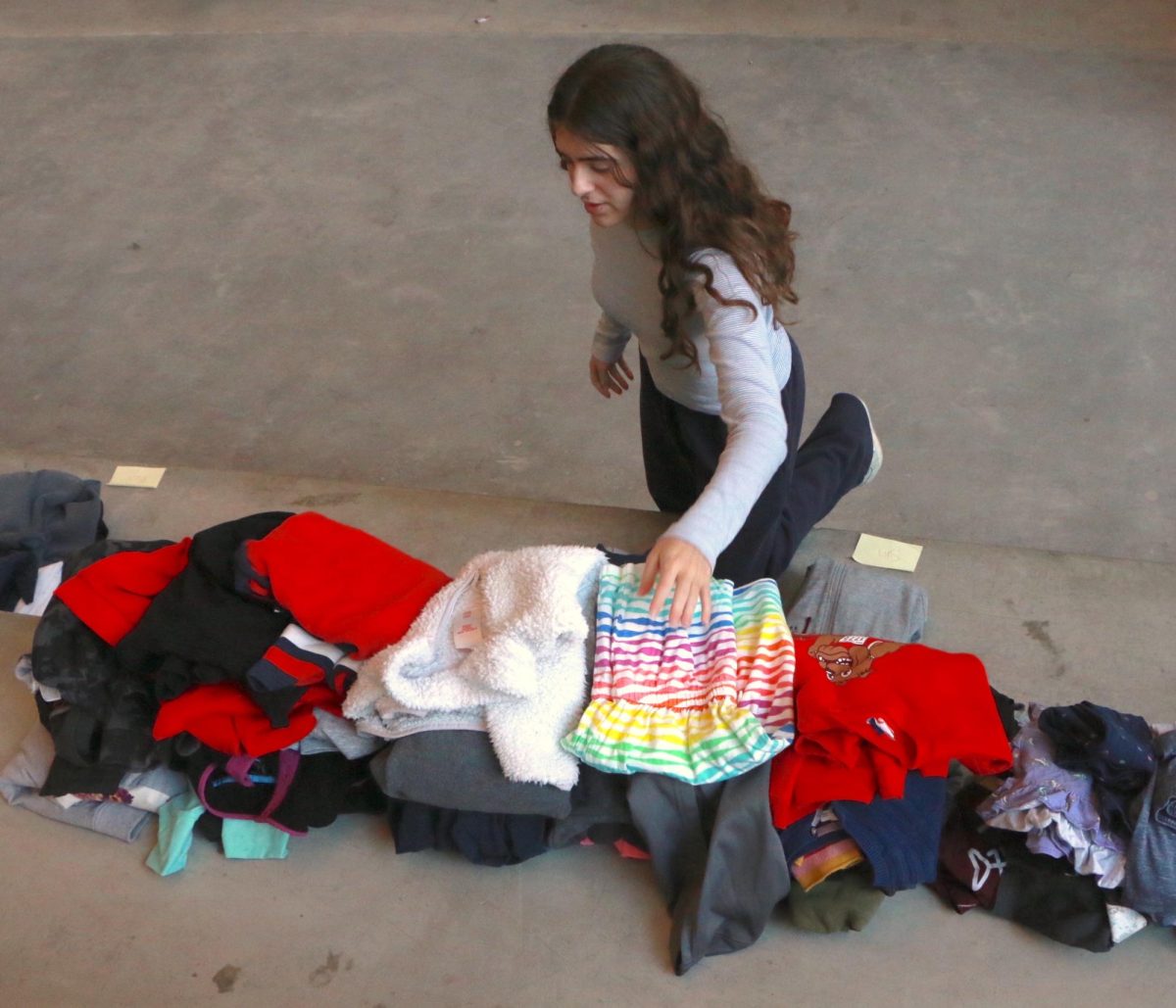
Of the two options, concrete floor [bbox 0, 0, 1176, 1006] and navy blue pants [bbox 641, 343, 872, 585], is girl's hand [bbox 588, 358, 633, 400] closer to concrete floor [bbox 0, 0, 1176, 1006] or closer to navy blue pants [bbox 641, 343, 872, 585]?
navy blue pants [bbox 641, 343, 872, 585]

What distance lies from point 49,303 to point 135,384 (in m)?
0.63

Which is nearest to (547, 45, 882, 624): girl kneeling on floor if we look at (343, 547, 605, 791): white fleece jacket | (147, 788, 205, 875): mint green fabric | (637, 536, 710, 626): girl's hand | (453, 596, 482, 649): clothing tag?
(637, 536, 710, 626): girl's hand

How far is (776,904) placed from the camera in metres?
1.58

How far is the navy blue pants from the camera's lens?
78.0 inches

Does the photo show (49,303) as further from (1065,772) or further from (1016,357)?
(1065,772)

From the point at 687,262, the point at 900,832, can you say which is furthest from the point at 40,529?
the point at 900,832

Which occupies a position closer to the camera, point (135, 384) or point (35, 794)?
point (35, 794)

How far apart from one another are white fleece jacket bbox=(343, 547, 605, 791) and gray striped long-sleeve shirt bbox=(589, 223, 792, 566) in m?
0.23

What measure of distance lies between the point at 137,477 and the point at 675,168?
58.7 inches

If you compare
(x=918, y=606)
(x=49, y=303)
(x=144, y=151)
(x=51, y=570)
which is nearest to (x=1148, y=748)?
(x=918, y=606)

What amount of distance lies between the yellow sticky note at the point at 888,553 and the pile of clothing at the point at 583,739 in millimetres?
206

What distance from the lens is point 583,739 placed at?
5.06 feet

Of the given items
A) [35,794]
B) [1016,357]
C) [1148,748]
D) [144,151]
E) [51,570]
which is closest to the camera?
[1148,748]

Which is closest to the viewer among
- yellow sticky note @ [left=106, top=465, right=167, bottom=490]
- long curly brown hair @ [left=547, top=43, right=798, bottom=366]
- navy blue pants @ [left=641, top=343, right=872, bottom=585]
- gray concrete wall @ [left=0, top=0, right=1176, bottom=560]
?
long curly brown hair @ [left=547, top=43, right=798, bottom=366]
